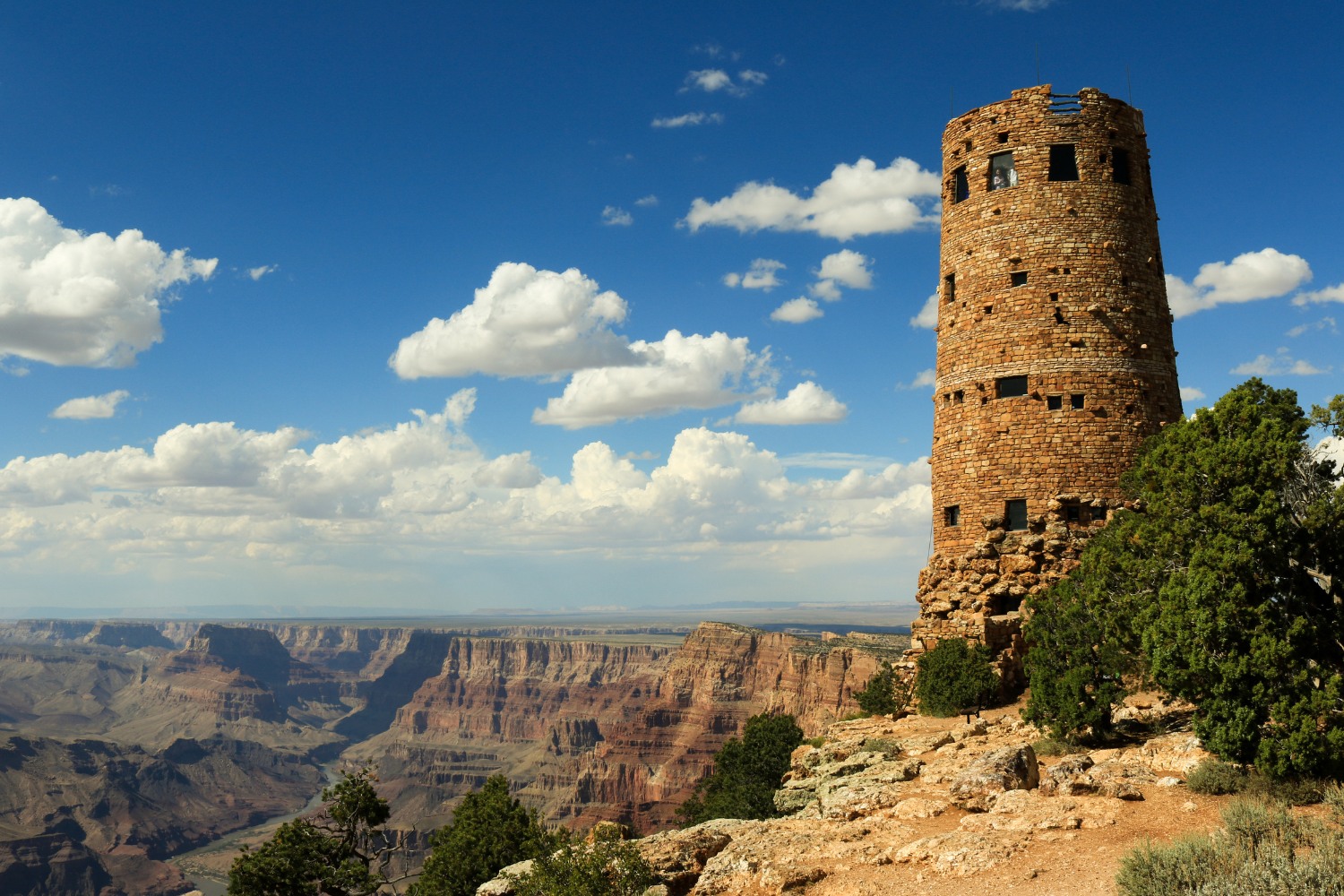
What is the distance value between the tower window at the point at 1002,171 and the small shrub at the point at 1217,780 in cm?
2253

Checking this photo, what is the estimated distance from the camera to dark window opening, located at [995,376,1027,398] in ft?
105

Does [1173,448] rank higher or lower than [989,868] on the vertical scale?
higher

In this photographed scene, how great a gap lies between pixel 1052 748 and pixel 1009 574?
10.2 metres

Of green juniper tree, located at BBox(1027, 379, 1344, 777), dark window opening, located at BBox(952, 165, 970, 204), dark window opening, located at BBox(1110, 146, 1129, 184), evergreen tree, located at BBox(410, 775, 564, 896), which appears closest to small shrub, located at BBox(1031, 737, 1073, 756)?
green juniper tree, located at BBox(1027, 379, 1344, 777)

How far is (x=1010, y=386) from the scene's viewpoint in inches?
1271

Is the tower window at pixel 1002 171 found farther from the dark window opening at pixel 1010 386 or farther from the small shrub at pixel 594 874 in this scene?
the small shrub at pixel 594 874

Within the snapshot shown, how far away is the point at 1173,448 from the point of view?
20.5 metres

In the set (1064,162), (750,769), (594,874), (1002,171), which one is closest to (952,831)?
(594,874)

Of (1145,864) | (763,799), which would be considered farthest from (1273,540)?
(763,799)

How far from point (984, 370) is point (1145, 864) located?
22319 millimetres

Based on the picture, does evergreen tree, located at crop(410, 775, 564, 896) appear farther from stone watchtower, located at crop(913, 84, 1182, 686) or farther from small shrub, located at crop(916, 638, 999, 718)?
stone watchtower, located at crop(913, 84, 1182, 686)

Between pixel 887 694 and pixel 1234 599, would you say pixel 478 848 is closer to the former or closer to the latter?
pixel 887 694

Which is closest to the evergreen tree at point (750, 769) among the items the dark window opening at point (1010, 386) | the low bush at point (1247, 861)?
the dark window opening at point (1010, 386)

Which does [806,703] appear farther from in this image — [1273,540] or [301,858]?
[1273,540]
